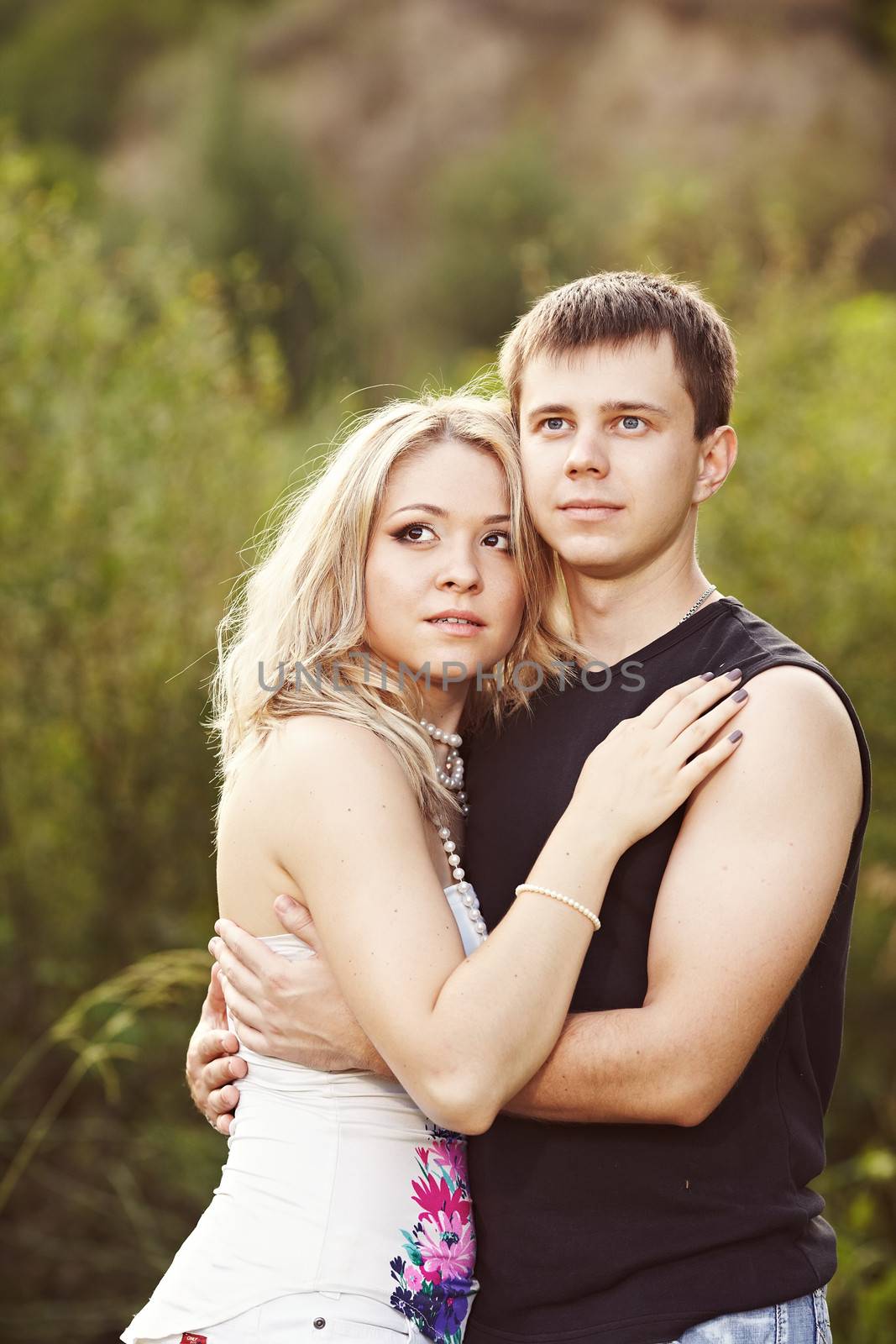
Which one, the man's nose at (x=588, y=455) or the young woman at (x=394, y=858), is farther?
the man's nose at (x=588, y=455)

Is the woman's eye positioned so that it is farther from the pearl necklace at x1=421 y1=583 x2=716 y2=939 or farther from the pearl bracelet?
the pearl bracelet

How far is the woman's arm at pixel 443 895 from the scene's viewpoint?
1804 millimetres

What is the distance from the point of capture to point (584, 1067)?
1859 mm

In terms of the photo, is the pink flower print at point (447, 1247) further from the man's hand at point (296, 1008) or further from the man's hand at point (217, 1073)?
the man's hand at point (217, 1073)

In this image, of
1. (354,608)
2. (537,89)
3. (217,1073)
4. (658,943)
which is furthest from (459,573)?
(537,89)

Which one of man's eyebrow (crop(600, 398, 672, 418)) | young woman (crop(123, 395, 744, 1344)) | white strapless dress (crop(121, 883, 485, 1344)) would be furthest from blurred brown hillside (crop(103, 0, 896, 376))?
white strapless dress (crop(121, 883, 485, 1344))

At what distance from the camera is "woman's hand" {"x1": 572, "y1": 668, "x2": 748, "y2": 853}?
193 cm

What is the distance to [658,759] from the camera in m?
1.97

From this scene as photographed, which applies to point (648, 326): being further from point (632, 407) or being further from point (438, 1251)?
point (438, 1251)

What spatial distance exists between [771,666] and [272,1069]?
952 millimetres

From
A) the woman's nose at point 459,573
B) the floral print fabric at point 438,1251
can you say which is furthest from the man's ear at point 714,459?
the floral print fabric at point 438,1251

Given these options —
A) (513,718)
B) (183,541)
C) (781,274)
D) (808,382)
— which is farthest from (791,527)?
(513,718)

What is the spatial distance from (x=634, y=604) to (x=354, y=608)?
18.0 inches

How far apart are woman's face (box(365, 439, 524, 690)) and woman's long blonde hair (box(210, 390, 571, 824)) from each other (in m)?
0.02
